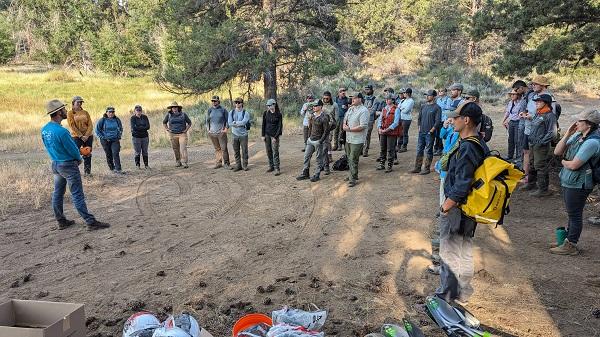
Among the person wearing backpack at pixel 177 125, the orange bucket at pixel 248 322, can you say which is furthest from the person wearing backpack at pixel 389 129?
the orange bucket at pixel 248 322

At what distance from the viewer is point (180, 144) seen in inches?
458

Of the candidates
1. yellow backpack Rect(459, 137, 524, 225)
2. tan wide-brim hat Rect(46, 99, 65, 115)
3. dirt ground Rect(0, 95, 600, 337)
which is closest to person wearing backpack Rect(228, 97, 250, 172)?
dirt ground Rect(0, 95, 600, 337)

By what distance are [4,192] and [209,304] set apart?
6560 millimetres

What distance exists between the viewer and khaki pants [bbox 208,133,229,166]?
1112 centimetres

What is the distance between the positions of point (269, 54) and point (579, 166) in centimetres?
1425

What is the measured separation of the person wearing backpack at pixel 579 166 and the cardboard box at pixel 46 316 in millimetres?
5208

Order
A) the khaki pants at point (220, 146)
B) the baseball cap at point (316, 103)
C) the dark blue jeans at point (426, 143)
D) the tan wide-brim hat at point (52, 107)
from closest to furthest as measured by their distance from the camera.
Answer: the tan wide-brim hat at point (52, 107) → the dark blue jeans at point (426, 143) → the baseball cap at point (316, 103) → the khaki pants at point (220, 146)

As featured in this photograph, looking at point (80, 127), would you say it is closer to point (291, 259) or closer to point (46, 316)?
point (291, 259)

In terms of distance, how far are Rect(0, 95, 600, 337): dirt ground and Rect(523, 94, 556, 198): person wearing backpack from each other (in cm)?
37

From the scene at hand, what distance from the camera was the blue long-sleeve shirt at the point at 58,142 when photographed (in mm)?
6301

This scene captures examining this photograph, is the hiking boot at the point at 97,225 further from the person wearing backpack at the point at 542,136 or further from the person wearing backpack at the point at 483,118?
the person wearing backpack at the point at 542,136

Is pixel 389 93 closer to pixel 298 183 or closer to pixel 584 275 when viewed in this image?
pixel 298 183

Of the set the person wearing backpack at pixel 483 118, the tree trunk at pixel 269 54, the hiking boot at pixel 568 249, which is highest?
the tree trunk at pixel 269 54

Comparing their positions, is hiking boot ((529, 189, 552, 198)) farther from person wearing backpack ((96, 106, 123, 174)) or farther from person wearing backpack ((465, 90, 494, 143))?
person wearing backpack ((96, 106, 123, 174))
